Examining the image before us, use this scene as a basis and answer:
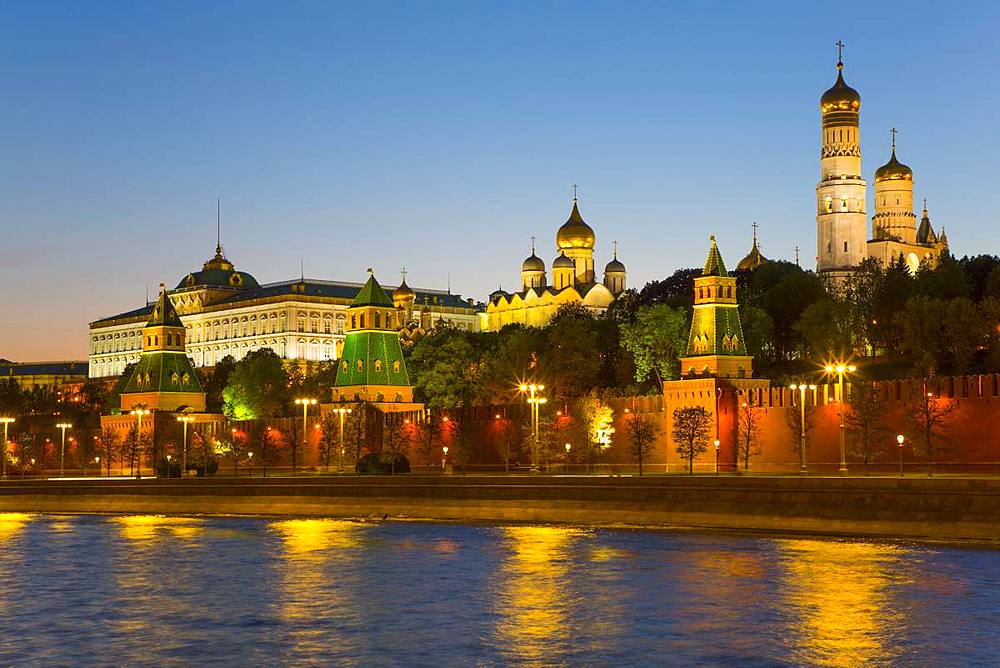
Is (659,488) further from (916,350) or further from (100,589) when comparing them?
(916,350)

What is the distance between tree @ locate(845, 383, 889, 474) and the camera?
62.1m

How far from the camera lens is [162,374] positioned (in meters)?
103

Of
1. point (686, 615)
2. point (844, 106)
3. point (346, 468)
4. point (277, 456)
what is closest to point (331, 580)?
point (686, 615)

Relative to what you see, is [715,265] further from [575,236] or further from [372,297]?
[575,236]

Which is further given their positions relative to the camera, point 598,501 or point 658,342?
point 658,342

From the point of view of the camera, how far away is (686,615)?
33312 millimetres

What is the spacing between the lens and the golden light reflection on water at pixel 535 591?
30766 mm

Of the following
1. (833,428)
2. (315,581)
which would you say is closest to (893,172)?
(833,428)

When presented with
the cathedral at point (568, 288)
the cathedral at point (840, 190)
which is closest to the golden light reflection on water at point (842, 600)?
the cathedral at point (840, 190)

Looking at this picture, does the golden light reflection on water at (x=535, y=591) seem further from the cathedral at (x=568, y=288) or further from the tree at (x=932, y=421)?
the cathedral at (x=568, y=288)

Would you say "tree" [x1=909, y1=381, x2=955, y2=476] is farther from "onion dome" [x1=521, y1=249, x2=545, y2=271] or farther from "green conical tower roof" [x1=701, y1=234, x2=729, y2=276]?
"onion dome" [x1=521, y1=249, x2=545, y2=271]

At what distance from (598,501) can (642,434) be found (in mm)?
19333

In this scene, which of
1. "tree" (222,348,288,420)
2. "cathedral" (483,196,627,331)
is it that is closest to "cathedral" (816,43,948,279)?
"cathedral" (483,196,627,331)

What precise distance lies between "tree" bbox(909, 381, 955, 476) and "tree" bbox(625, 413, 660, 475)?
47.2 ft
